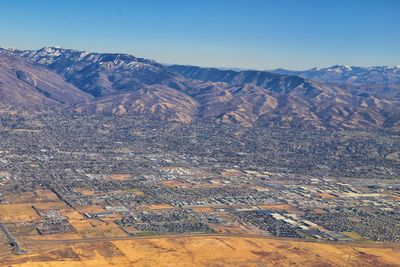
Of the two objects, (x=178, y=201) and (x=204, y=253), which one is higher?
(x=178, y=201)

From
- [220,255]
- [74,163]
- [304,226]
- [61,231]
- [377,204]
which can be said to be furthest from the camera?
[74,163]

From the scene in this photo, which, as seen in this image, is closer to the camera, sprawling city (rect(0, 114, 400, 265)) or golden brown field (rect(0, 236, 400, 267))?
golden brown field (rect(0, 236, 400, 267))

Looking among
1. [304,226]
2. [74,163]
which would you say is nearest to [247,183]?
[304,226]

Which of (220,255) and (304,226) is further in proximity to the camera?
(304,226)

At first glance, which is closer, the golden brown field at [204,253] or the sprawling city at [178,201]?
the golden brown field at [204,253]

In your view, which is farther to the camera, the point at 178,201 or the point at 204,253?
the point at 178,201

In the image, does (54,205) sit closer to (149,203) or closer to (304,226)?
(149,203)

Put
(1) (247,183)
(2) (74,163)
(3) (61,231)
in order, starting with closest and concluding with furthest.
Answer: (3) (61,231), (1) (247,183), (2) (74,163)
